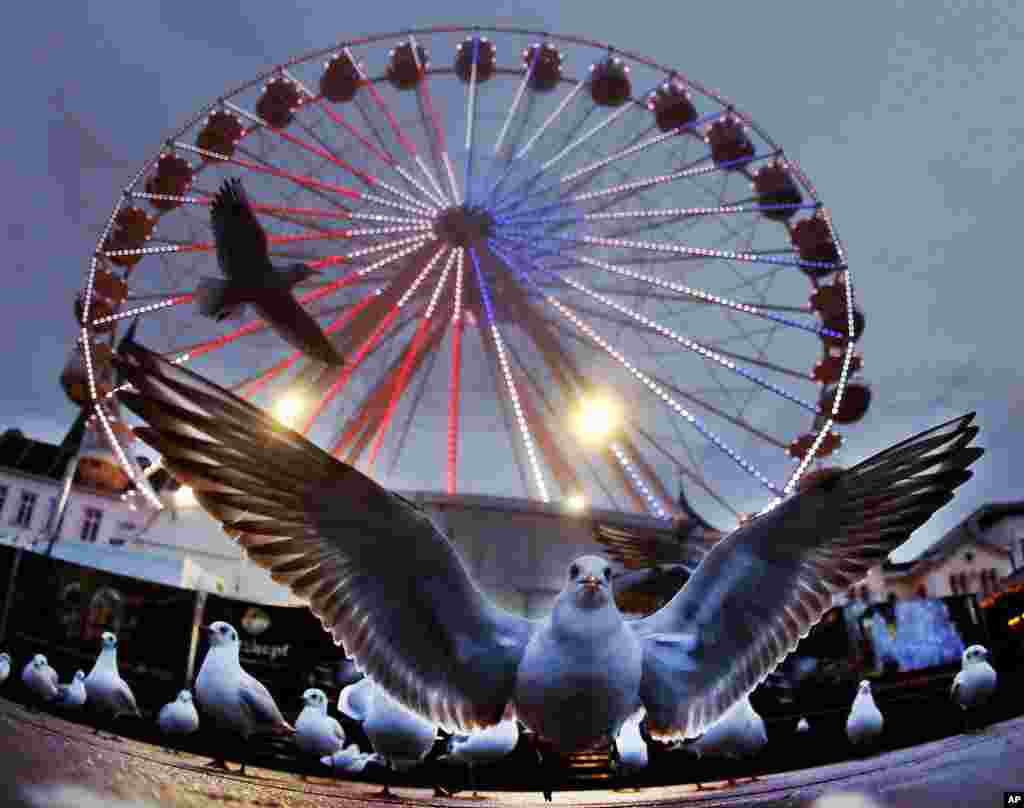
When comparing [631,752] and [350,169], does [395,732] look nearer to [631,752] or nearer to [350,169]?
[631,752]

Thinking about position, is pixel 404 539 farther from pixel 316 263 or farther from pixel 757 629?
pixel 316 263

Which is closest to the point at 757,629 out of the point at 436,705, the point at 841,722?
the point at 436,705

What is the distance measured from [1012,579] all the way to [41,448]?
34.8 m

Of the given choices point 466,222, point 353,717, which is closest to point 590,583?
point 353,717

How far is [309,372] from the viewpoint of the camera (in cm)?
1393

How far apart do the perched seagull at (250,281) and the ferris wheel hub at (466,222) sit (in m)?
4.38

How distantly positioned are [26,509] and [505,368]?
2573cm

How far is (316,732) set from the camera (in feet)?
19.2

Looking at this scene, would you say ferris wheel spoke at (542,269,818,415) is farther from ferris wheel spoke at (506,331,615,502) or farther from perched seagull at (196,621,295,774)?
perched seagull at (196,621,295,774)

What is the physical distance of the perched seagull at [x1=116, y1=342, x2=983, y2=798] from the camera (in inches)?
103

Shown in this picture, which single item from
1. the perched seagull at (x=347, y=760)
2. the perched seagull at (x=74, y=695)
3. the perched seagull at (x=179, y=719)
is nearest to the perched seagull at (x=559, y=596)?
the perched seagull at (x=347, y=760)

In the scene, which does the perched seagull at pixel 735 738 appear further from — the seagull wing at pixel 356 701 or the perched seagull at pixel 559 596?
the perched seagull at pixel 559 596

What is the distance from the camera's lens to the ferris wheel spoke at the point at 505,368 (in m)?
13.3

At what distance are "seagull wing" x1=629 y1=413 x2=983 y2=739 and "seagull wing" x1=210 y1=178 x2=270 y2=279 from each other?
302 inches
